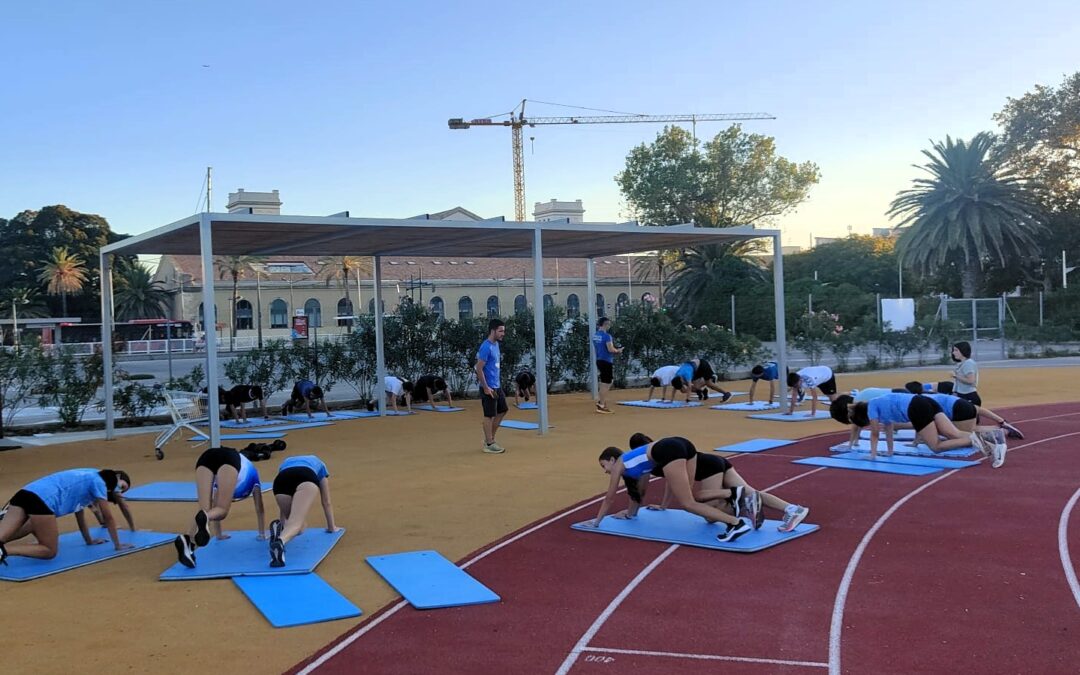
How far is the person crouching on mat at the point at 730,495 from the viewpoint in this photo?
7.16m

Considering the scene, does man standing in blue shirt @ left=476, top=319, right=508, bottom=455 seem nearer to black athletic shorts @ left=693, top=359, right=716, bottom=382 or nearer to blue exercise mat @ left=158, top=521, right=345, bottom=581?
blue exercise mat @ left=158, top=521, right=345, bottom=581

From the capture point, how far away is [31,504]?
661 centimetres

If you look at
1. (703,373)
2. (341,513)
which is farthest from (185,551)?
(703,373)

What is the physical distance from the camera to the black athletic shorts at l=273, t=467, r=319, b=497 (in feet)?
22.8

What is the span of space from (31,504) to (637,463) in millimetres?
4724

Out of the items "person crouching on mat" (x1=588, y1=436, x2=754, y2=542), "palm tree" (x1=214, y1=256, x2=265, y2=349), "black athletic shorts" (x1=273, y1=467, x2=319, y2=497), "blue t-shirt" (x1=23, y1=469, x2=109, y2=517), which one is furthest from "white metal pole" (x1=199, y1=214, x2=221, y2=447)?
"palm tree" (x1=214, y1=256, x2=265, y2=349)

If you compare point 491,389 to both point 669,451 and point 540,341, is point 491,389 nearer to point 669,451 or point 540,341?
point 540,341

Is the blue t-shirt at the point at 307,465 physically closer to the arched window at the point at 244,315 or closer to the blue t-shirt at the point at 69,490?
the blue t-shirt at the point at 69,490

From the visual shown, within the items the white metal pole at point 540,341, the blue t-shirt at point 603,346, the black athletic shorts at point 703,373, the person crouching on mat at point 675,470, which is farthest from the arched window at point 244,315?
the person crouching on mat at point 675,470

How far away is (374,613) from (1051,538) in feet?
17.1

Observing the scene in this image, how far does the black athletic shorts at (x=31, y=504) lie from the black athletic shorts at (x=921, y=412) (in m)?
8.79

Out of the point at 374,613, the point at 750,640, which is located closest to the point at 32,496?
the point at 374,613

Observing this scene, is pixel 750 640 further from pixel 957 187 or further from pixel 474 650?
pixel 957 187

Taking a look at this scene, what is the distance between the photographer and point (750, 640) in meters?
4.90
